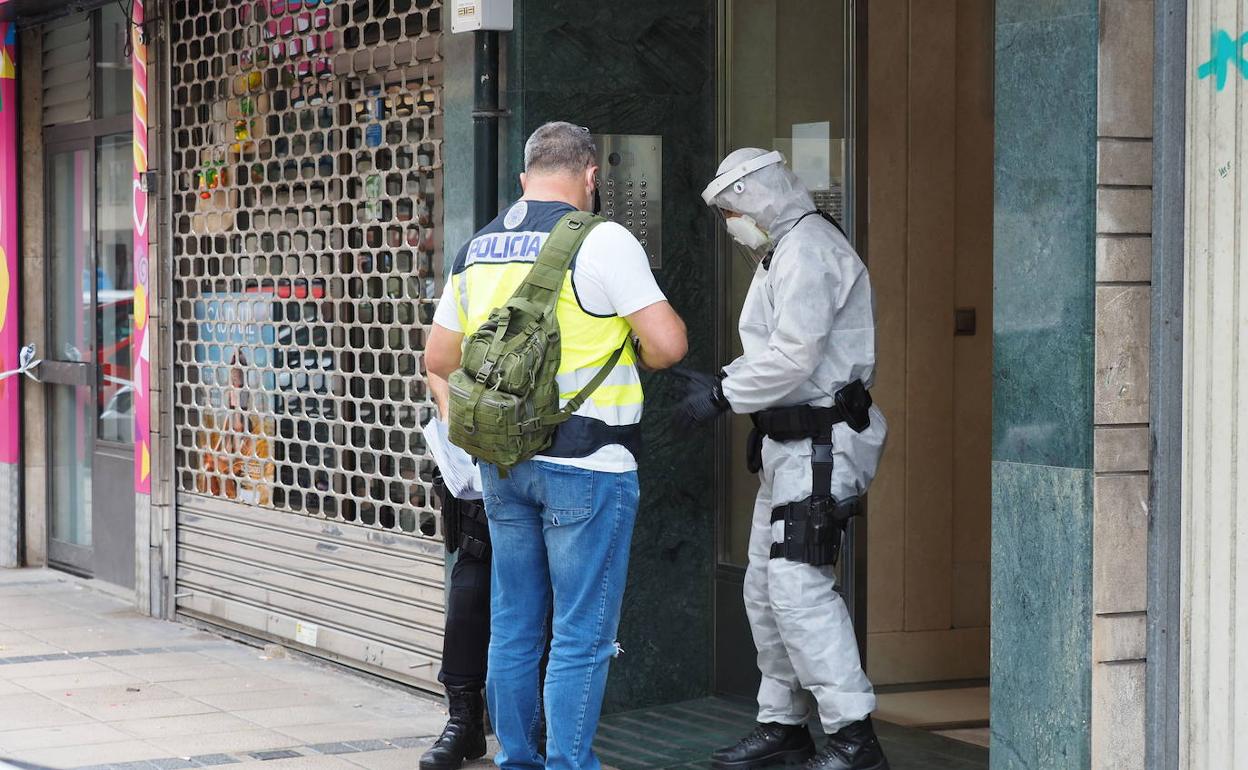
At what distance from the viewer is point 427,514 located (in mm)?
7164

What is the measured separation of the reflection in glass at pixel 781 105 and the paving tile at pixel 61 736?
94.3 inches

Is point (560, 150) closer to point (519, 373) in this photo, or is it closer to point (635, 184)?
point (519, 373)

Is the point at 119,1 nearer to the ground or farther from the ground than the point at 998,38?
farther from the ground

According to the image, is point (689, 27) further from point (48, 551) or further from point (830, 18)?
point (48, 551)

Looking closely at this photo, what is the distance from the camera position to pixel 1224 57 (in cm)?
427

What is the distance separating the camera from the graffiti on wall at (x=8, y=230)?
11.0 metres

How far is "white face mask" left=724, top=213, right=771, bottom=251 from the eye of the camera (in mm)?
5781

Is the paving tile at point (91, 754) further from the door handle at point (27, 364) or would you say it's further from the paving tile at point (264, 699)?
the door handle at point (27, 364)

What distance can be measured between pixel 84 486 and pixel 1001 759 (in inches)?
291

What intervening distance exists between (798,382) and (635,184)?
1.58 m

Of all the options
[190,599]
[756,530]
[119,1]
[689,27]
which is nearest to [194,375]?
[190,599]

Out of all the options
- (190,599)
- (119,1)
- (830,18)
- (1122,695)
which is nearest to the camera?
(1122,695)

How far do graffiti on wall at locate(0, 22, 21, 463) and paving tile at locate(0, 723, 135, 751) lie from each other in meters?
4.86

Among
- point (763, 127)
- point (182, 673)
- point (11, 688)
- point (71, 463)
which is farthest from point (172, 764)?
point (71, 463)
